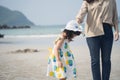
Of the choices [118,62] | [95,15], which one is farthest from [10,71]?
[95,15]

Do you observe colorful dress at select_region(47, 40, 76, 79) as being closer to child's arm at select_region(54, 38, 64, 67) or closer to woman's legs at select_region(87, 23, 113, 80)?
child's arm at select_region(54, 38, 64, 67)

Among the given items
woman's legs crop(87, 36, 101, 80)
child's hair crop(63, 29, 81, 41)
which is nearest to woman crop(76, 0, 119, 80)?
woman's legs crop(87, 36, 101, 80)

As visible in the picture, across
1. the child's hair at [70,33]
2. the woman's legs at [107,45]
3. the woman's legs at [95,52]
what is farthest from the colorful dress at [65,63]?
the woman's legs at [107,45]

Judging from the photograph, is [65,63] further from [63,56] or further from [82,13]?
[82,13]

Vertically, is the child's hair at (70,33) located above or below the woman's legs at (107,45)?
above

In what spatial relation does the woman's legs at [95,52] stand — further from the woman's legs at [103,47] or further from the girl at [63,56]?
the girl at [63,56]

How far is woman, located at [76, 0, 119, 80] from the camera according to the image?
5.35 metres

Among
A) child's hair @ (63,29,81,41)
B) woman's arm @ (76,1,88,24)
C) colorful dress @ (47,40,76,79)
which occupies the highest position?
woman's arm @ (76,1,88,24)

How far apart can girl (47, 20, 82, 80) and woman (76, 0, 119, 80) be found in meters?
0.27

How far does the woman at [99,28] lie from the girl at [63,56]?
273mm

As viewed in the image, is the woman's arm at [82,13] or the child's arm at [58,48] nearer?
the child's arm at [58,48]

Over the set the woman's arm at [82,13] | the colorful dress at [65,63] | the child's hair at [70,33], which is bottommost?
the colorful dress at [65,63]

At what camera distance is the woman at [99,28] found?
17.6 ft

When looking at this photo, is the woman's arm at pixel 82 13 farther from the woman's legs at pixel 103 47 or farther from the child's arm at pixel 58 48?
the child's arm at pixel 58 48
